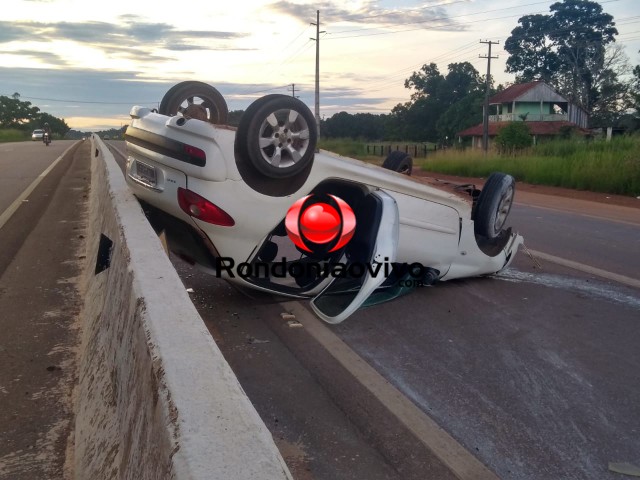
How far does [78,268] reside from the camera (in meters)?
7.62

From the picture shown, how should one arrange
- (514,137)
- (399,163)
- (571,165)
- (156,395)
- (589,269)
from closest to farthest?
(156,395) < (399,163) < (589,269) < (571,165) < (514,137)

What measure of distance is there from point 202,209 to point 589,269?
187 inches

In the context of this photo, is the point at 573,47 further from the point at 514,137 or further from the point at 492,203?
the point at 492,203

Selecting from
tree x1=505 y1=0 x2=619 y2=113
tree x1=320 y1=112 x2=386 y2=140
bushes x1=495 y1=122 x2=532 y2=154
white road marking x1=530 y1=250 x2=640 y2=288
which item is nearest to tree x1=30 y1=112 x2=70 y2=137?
tree x1=320 y1=112 x2=386 y2=140

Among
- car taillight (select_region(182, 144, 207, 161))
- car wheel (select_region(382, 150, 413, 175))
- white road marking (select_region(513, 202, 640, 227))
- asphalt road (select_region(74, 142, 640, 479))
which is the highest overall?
car taillight (select_region(182, 144, 207, 161))

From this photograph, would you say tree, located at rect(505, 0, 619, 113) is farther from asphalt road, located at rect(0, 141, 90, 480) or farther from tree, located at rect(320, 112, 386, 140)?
asphalt road, located at rect(0, 141, 90, 480)

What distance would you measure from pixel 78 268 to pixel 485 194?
423 cm

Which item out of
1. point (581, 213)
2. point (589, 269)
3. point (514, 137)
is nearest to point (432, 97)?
point (514, 137)

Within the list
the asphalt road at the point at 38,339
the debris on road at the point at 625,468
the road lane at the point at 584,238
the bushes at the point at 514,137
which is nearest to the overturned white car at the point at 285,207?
the asphalt road at the point at 38,339

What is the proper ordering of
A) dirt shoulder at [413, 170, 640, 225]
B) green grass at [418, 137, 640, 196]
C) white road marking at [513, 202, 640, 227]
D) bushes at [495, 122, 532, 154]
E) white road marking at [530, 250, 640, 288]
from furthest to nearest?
bushes at [495, 122, 532, 154] → green grass at [418, 137, 640, 196] → dirt shoulder at [413, 170, 640, 225] → white road marking at [513, 202, 640, 227] → white road marking at [530, 250, 640, 288]

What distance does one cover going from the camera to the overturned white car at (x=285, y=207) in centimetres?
500

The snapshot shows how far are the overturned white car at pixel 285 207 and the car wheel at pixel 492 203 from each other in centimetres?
26

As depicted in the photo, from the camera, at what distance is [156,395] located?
231 cm

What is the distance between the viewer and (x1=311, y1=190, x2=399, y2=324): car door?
4.96 meters
